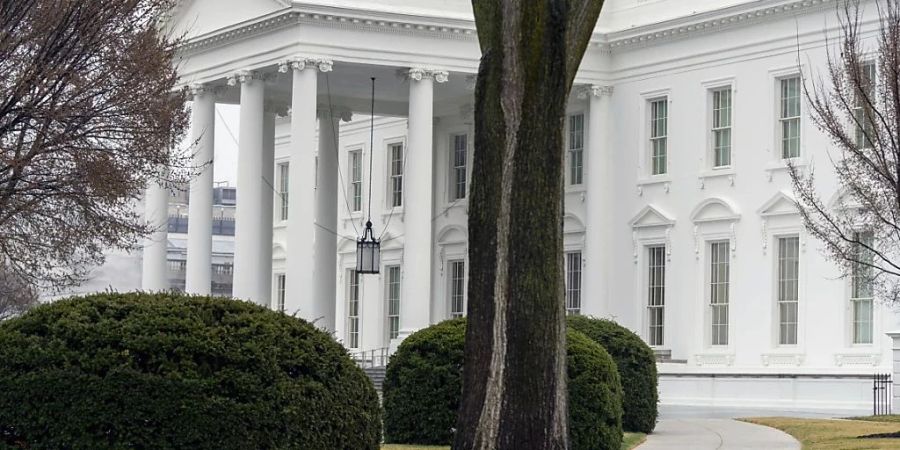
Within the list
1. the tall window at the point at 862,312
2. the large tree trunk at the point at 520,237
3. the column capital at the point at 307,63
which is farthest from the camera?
the column capital at the point at 307,63

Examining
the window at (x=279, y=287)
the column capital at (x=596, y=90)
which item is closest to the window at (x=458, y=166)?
the column capital at (x=596, y=90)

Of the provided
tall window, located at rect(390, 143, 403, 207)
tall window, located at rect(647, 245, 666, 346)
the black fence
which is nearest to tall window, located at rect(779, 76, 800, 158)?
tall window, located at rect(647, 245, 666, 346)

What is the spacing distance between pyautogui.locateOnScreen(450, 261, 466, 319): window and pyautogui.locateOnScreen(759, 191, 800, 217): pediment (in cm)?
1322

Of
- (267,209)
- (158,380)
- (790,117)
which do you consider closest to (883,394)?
(790,117)

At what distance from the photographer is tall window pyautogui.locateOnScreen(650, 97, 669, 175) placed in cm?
4759

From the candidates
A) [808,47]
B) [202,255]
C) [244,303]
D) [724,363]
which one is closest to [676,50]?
[808,47]

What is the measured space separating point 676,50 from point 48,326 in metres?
34.7

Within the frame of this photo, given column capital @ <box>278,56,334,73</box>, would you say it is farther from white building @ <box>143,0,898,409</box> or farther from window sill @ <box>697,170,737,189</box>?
window sill @ <box>697,170,737,189</box>

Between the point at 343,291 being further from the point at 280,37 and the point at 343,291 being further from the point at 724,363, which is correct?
the point at 724,363

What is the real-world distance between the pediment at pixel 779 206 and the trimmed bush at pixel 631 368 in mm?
17790

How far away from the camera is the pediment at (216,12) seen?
157 ft

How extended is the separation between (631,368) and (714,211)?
20.6m

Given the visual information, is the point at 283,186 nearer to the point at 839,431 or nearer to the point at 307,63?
the point at 307,63

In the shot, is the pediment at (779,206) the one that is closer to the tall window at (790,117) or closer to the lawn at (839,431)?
the tall window at (790,117)
